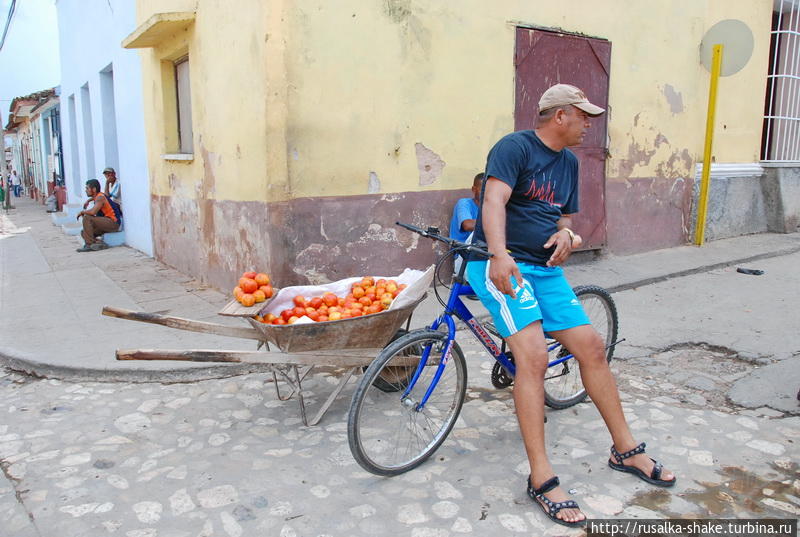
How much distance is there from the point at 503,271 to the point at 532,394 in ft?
1.83

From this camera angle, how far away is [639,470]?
9.64ft

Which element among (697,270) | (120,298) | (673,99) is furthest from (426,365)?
(673,99)

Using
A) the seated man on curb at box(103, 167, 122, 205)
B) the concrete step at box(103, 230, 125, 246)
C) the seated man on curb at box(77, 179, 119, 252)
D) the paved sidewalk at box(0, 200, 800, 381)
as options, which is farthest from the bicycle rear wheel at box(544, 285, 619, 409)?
the seated man on curb at box(103, 167, 122, 205)

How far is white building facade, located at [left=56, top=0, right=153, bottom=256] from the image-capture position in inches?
362

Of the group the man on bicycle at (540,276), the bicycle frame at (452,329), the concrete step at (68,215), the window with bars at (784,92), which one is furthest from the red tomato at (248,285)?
the concrete step at (68,215)

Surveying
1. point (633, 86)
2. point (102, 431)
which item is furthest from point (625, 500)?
point (633, 86)

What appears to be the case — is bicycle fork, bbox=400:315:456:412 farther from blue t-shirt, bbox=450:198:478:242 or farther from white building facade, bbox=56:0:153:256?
white building facade, bbox=56:0:153:256

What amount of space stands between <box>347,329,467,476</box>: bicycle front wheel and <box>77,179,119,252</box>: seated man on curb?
839 cm

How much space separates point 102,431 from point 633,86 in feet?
23.7

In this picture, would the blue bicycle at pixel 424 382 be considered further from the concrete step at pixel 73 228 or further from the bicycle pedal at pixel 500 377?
the concrete step at pixel 73 228

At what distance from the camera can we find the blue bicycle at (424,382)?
290 centimetres

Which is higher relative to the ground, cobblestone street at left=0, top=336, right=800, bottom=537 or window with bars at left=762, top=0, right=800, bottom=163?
window with bars at left=762, top=0, right=800, bottom=163

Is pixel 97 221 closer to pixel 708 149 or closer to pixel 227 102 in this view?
pixel 227 102

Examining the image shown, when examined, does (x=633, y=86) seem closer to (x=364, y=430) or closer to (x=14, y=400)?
(x=364, y=430)
